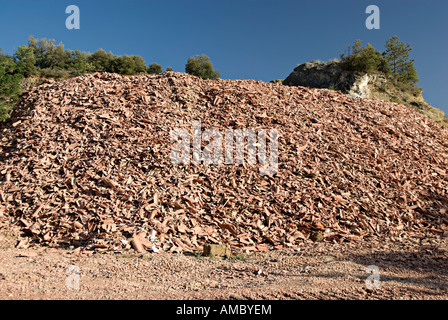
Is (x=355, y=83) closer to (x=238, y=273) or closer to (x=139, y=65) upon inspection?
(x=238, y=273)

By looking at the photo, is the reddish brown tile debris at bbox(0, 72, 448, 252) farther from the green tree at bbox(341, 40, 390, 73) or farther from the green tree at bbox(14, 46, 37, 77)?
the green tree at bbox(14, 46, 37, 77)

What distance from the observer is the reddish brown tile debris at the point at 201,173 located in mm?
5520

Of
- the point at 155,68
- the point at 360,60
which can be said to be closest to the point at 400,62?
the point at 360,60

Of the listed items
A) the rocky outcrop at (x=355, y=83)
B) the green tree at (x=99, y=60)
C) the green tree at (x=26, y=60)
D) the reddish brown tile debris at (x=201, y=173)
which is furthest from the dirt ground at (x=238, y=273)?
the green tree at (x=99, y=60)

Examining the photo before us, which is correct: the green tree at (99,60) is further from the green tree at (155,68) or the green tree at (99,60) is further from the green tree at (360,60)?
the green tree at (360,60)

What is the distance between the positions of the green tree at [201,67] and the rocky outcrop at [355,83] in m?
12.3

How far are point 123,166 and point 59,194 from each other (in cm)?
132

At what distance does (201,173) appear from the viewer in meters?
6.44

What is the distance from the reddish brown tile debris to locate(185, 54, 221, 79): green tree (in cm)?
2159

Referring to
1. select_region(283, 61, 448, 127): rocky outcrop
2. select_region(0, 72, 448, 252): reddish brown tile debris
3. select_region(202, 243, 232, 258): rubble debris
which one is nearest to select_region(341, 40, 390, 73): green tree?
select_region(283, 61, 448, 127): rocky outcrop

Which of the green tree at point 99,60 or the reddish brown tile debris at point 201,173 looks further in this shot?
the green tree at point 99,60

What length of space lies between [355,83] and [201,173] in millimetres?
15084

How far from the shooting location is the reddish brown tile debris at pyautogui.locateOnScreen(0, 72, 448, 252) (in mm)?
5520

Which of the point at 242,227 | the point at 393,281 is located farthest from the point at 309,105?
the point at 393,281
